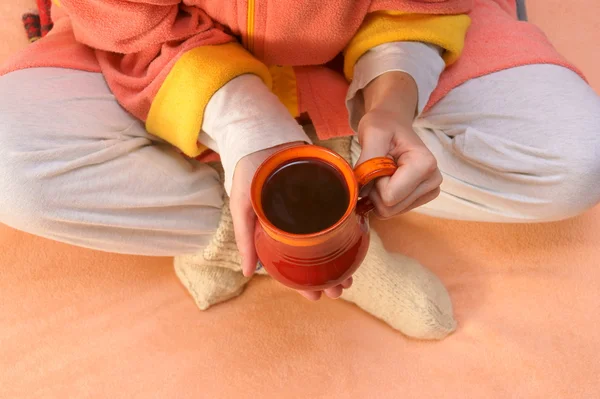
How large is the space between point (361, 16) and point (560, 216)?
41 centimetres

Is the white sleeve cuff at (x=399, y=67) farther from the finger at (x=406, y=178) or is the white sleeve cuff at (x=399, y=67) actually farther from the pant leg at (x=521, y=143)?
the finger at (x=406, y=178)

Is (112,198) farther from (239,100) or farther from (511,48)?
(511,48)

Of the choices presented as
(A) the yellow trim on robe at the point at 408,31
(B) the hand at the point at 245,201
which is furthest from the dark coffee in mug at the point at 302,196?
(A) the yellow trim on robe at the point at 408,31

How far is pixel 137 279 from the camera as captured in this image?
35.0 inches

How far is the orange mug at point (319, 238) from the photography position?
47 centimetres

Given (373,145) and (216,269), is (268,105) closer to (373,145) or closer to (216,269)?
(373,145)

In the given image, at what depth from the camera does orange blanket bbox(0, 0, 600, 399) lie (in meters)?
0.77

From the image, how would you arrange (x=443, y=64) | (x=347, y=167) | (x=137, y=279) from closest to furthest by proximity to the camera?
1. (x=347, y=167)
2. (x=443, y=64)
3. (x=137, y=279)

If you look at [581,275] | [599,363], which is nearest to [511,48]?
[581,275]

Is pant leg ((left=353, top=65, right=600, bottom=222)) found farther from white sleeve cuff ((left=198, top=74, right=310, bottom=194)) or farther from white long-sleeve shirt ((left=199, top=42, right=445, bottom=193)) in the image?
white sleeve cuff ((left=198, top=74, right=310, bottom=194))

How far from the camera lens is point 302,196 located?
49 centimetres

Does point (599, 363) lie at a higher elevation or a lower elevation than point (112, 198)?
lower

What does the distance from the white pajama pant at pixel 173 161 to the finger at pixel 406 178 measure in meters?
0.24

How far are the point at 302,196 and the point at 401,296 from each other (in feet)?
1.24
